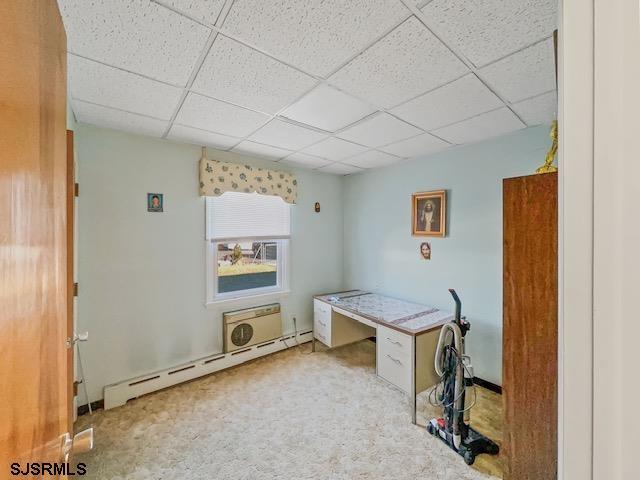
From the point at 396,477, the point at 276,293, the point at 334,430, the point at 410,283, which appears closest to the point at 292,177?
the point at 276,293

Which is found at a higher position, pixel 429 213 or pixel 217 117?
pixel 217 117

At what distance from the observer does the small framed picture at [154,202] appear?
2424 millimetres

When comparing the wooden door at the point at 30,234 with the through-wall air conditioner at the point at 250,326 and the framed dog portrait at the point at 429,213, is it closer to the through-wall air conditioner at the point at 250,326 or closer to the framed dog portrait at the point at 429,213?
the through-wall air conditioner at the point at 250,326

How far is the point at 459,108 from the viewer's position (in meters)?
1.82

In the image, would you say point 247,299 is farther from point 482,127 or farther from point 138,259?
point 482,127

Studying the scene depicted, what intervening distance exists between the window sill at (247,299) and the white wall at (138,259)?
49 millimetres

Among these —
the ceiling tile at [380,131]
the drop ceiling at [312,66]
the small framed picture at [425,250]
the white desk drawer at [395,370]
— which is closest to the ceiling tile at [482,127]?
the drop ceiling at [312,66]

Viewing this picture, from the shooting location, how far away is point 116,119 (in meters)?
2.03

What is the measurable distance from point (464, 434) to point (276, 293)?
2.21 metres

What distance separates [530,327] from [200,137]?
2796 mm

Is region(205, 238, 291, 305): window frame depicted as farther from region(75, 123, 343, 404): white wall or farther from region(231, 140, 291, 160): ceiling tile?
region(231, 140, 291, 160): ceiling tile

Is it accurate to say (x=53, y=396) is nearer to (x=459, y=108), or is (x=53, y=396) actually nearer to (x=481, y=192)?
(x=459, y=108)
